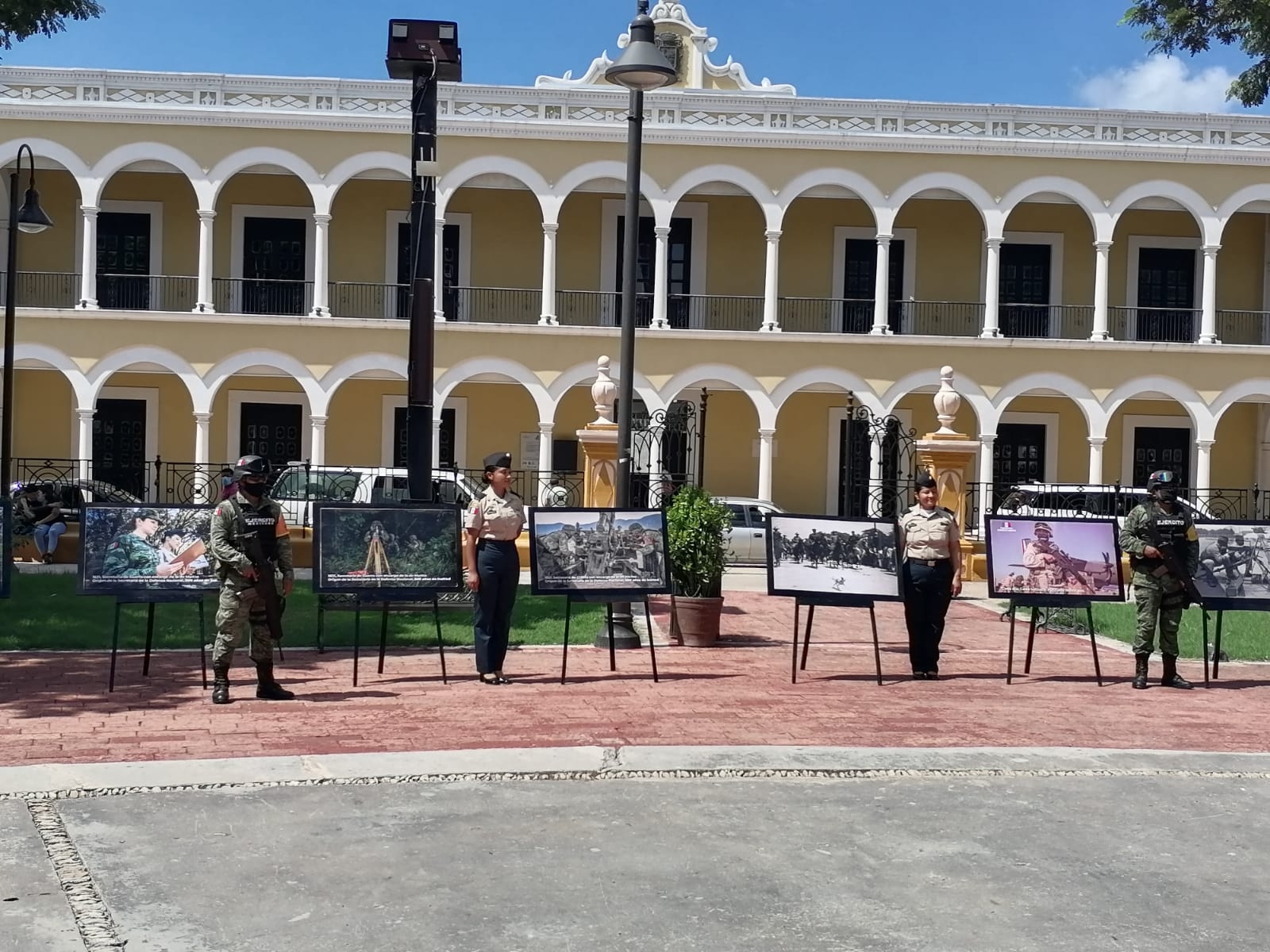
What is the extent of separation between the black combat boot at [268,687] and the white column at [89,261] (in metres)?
17.1

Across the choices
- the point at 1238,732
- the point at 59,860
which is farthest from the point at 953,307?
the point at 59,860

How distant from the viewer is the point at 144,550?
31.9ft

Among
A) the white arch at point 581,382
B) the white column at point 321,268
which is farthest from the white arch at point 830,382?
the white column at point 321,268

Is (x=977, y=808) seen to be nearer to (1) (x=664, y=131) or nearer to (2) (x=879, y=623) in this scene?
(2) (x=879, y=623)

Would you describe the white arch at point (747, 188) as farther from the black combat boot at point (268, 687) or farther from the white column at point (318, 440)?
the black combat boot at point (268, 687)

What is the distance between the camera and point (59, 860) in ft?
18.4

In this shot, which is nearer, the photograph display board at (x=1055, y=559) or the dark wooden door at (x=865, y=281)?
the photograph display board at (x=1055, y=559)

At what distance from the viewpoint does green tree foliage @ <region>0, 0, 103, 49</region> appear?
566 inches

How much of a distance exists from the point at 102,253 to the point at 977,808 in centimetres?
2361

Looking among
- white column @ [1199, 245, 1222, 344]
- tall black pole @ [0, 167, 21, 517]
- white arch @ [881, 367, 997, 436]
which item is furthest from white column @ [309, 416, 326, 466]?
white column @ [1199, 245, 1222, 344]

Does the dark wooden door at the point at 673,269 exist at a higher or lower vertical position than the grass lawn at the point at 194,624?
higher

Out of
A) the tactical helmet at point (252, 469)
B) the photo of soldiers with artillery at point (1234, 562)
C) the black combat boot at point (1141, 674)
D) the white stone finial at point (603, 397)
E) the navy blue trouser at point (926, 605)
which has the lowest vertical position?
the black combat boot at point (1141, 674)

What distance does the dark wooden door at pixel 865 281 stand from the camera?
89.1 ft

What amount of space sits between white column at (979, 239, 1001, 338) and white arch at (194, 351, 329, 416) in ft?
39.1
